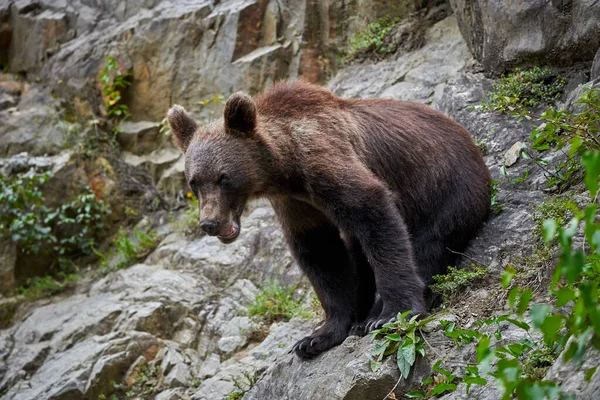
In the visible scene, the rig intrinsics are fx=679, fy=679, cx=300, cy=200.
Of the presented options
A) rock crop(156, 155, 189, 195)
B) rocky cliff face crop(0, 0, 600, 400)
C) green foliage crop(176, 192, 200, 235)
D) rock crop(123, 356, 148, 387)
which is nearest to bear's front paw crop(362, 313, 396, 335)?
rocky cliff face crop(0, 0, 600, 400)

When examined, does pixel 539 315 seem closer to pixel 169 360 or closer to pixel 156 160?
pixel 169 360

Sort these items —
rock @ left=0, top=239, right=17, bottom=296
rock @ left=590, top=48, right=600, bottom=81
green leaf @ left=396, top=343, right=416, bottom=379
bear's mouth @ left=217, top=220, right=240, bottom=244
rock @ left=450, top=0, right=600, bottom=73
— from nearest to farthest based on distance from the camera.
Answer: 1. green leaf @ left=396, top=343, right=416, bottom=379
2. bear's mouth @ left=217, top=220, right=240, bottom=244
3. rock @ left=590, top=48, right=600, bottom=81
4. rock @ left=450, top=0, right=600, bottom=73
5. rock @ left=0, top=239, right=17, bottom=296

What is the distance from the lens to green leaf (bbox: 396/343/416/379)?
4539 millimetres

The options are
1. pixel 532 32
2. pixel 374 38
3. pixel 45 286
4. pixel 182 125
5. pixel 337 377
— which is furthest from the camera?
pixel 45 286

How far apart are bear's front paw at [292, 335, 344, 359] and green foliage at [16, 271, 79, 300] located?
5.76m

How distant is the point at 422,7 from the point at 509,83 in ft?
8.91

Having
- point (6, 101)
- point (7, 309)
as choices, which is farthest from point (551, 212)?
point (6, 101)

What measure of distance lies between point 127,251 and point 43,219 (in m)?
1.76

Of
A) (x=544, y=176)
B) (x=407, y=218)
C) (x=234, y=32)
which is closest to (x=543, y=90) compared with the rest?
(x=544, y=176)

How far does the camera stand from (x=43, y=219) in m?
10.7

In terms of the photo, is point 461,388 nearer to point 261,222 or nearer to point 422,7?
point 261,222

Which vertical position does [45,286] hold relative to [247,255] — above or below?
below

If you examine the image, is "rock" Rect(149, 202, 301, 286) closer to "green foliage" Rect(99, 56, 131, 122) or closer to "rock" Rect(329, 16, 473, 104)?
"rock" Rect(329, 16, 473, 104)

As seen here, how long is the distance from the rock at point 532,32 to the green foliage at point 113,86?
6096mm
